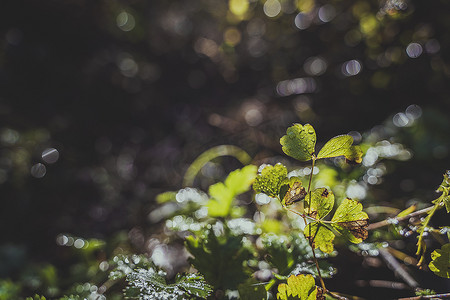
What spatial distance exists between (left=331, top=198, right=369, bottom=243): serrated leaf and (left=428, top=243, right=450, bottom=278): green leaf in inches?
5.8

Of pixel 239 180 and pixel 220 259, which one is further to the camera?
pixel 239 180

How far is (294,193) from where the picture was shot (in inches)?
29.9

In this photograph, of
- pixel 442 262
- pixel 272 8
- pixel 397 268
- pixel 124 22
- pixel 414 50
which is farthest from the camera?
pixel 124 22

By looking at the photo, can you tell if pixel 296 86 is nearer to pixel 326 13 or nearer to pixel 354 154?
pixel 326 13

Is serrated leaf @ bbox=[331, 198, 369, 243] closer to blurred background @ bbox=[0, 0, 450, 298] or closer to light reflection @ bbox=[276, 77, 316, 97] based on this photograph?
blurred background @ bbox=[0, 0, 450, 298]

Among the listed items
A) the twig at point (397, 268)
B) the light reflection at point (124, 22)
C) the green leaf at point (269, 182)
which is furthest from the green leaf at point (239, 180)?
the light reflection at point (124, 22)

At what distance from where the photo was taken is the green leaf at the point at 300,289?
73cm

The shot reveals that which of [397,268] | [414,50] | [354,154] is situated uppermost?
[414,50]

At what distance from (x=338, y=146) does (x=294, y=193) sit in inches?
5.6

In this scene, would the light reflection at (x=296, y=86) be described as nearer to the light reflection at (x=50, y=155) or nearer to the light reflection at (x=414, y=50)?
the light reflection at (x=414, y=50)

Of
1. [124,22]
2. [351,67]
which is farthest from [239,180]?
[124,22]

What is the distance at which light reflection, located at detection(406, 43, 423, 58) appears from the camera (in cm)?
181

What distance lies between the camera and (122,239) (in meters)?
1.37

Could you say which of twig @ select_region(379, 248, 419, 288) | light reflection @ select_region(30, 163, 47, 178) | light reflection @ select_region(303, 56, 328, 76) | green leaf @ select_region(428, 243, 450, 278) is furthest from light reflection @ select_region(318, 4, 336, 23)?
light reflection @ select_region(30, 163, 47, 178)
